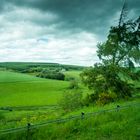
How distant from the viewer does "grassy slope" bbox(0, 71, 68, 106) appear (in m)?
93.5

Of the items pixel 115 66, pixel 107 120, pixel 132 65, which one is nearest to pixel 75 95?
pixel 132 65

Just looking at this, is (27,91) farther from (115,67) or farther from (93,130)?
(93,130)

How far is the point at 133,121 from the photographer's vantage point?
17688mm

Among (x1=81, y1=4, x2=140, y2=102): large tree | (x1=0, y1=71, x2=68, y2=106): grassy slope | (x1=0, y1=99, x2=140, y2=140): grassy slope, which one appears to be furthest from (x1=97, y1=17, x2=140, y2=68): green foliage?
(x1=0, y1=71, x2=68, y2=106): grassy slope

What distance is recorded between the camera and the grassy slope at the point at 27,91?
93544 millimetres

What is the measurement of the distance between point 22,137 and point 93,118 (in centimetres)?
456

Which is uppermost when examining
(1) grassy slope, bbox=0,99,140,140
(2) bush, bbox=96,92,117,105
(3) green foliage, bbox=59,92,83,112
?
(1) grassy slope, bbox=0,99,140,140

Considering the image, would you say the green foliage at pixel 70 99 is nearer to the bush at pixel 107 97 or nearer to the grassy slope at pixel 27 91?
the bush at pixel 107 97

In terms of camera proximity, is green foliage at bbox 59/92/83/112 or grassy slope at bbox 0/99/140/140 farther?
green foliage at bbox 59/92/83/112

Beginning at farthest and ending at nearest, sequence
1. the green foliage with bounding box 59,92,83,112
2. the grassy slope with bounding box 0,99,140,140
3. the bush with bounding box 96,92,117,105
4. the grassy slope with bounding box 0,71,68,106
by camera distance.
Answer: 1. the grassy slope with bounding box 0,71,68,106
2. the green foliage with bounding box 59,92,83,112
3. the bush with bounding box 96,92,117,105
4. the grassy slope with bounding box 0,99,140,140

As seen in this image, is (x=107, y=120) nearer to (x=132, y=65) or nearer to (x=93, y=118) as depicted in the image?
(x=93, y=118)

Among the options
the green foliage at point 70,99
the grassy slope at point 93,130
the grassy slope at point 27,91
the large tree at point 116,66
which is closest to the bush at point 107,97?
the large tree at point 116,66

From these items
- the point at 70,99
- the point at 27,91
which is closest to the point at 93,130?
the point at 70,99

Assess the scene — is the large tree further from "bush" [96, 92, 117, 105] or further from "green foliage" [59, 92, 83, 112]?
"green foliage" [59, 92, 83, 112]
